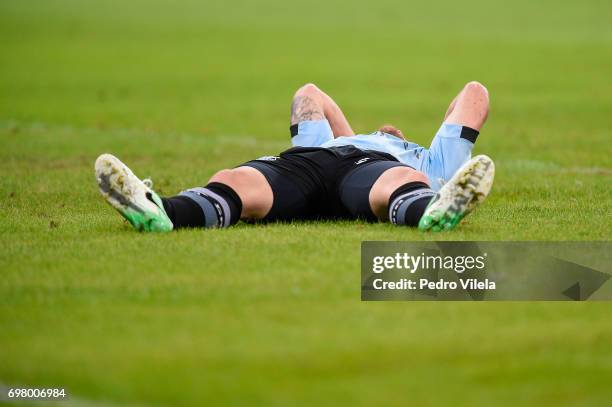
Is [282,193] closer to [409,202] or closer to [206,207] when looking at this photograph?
[206,207]

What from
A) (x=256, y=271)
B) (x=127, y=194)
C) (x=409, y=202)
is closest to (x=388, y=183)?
(x=409, y=202)

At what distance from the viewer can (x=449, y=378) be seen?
17.0ft

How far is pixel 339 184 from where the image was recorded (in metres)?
8.47

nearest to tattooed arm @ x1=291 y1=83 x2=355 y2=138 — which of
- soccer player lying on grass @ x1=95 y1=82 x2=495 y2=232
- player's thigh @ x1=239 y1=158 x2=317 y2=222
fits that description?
soccer player lying on grass @ x1=95 y1=82 x2=495 y2=232

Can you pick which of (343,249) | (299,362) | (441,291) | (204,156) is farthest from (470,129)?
(204,156)

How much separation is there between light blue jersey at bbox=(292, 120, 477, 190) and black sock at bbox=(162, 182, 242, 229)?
117 centimetres

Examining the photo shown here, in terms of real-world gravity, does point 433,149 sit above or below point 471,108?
below

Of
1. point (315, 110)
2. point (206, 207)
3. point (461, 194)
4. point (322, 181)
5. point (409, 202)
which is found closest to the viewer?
point (461, 194)

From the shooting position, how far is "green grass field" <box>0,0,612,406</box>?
17.0ft

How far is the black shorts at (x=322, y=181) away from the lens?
8.38 metres

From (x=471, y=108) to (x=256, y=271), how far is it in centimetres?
288

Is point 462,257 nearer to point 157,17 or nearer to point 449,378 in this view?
point 449,378

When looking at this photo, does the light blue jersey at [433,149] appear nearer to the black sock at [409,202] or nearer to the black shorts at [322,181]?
the black shorts at [322,181]

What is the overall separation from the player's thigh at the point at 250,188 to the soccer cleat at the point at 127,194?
600 millimetres
